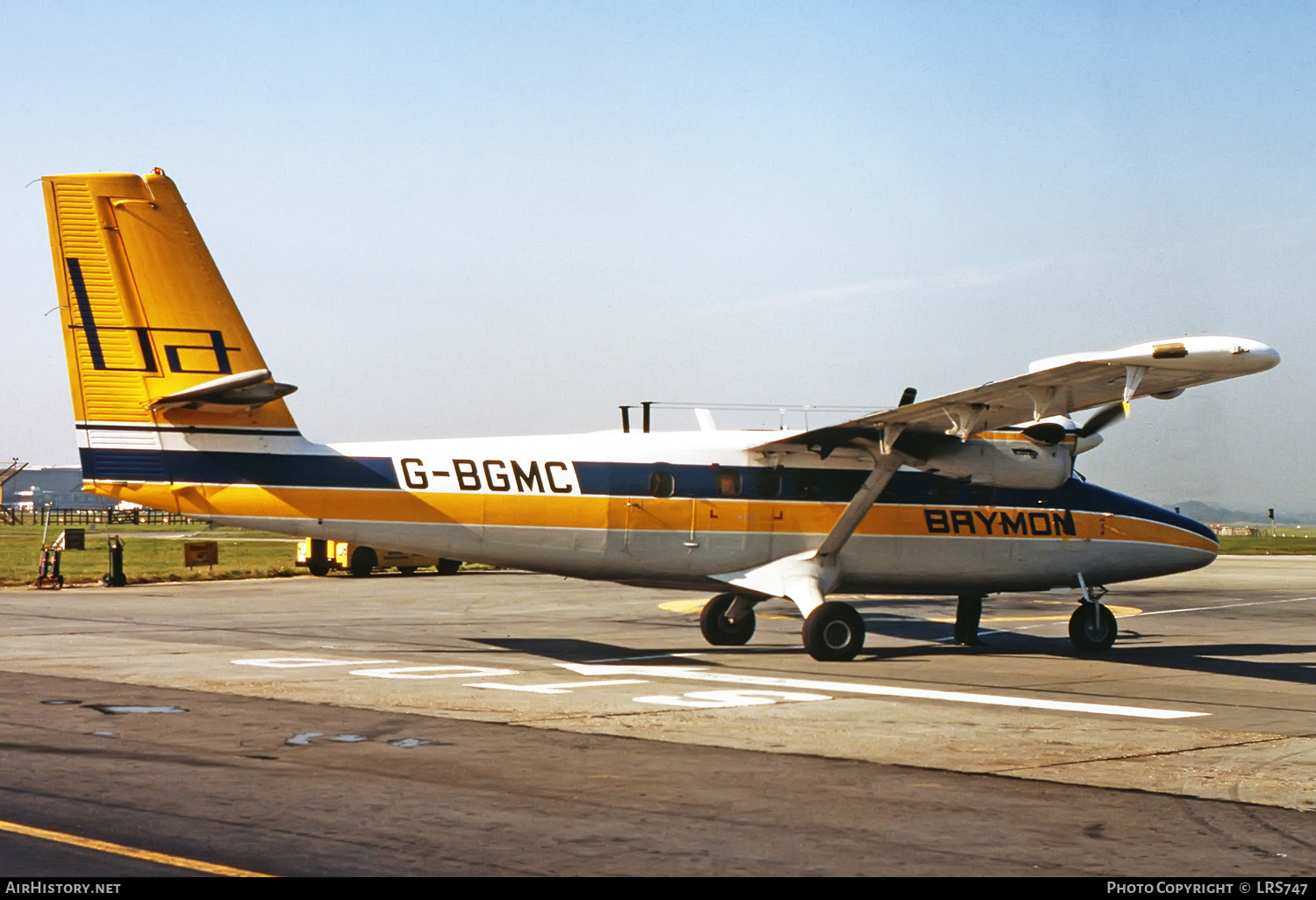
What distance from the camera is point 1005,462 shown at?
2114 centimetres

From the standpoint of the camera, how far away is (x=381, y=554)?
43.8 metres

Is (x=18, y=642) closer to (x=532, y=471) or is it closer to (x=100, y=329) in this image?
(x=100, y=329)

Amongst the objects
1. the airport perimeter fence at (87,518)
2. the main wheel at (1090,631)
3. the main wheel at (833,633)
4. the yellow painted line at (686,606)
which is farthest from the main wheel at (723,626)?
the airport perimeter fence at (87,518)

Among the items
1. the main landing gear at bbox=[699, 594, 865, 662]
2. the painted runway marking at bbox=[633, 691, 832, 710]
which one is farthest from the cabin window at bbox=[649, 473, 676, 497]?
the painted runway marking at bbox=[633, 691, 832, 710]

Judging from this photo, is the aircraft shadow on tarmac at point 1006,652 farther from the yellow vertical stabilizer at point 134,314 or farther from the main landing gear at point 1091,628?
the yellow vertical stabilizer at point 134,314

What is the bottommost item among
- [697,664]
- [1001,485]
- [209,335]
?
[697,664]

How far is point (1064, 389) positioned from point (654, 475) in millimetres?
6331

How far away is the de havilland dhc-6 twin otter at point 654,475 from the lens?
1792 centimetres

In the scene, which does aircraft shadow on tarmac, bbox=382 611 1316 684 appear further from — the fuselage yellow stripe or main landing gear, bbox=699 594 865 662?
the fuselage yellow stripe

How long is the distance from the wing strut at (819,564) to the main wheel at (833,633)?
34 cm

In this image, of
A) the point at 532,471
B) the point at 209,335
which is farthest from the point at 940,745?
the point at 209,335

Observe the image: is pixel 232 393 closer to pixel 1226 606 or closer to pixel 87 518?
pixel 1226 606

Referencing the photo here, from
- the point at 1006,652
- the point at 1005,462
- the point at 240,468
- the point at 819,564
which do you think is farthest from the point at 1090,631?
the point at 240,468

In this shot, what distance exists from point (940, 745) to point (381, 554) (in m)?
33.9
